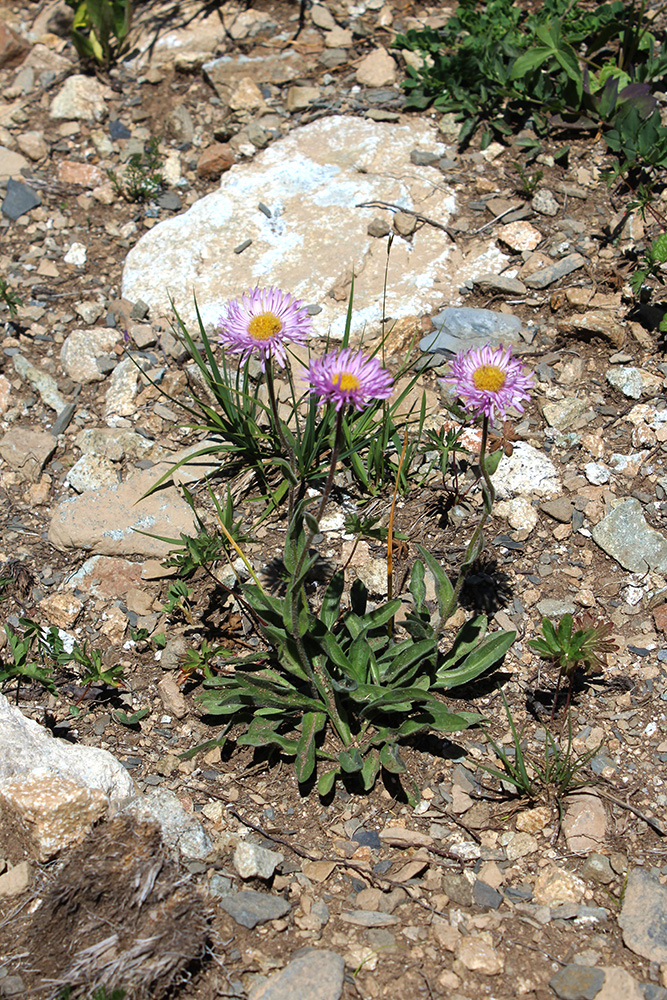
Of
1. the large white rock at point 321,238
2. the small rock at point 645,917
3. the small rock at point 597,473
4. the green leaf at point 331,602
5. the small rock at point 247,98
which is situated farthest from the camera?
the small rock at point 247,98

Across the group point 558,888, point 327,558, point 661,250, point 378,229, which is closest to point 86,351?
point 378,229

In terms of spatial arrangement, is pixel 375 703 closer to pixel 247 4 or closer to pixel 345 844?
pixel 345 844

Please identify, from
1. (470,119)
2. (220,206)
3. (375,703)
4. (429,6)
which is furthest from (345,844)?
(429,6)

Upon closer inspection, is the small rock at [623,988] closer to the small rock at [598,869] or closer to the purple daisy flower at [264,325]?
the small rock at [598,869]

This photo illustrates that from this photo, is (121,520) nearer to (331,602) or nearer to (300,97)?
(331,602)

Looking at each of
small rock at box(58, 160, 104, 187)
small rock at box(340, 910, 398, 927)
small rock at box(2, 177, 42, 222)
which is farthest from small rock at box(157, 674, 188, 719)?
small rock at box(58, 160, 104, 187)

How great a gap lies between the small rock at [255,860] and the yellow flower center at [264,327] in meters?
1.60

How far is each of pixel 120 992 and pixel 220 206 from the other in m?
3.90

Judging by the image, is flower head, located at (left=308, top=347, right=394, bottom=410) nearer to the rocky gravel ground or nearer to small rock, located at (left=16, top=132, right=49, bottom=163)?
the rocky gravel ground

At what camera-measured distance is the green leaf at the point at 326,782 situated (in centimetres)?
261

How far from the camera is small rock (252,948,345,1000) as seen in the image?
219cm

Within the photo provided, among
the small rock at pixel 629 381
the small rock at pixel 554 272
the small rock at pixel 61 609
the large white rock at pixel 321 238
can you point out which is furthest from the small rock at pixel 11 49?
the small rock at pixel 629 381

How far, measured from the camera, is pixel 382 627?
303 centimetres

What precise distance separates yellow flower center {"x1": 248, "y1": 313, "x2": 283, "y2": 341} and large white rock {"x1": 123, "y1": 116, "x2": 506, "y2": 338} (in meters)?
1.37
